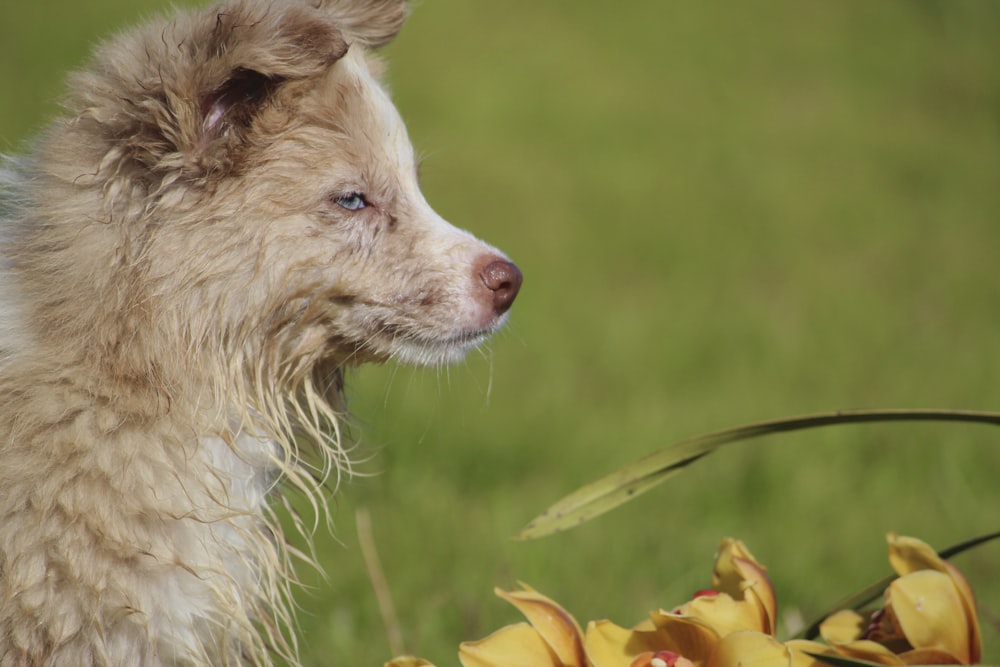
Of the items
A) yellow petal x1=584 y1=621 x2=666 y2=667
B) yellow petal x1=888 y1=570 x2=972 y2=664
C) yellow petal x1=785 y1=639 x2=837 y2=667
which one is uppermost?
yellow petal x1=888 y1=570 x2=972 y2=664

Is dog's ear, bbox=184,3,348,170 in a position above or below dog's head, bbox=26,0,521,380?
above

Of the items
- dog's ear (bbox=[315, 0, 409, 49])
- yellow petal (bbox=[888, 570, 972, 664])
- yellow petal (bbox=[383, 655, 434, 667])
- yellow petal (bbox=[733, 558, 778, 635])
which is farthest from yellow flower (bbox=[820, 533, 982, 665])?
dog's ear (bbox=[315, 0, 409, 49])

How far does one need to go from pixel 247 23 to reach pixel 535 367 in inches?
128

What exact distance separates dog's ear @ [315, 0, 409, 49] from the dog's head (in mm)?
235

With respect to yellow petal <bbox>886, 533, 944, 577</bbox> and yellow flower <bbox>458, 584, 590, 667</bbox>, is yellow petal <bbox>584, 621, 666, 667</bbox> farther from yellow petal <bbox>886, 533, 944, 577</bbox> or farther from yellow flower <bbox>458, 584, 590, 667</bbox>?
yellow petal <bbox>886, 533, 944, 577</bbox>

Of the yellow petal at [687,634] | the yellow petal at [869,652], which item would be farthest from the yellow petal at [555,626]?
the yellow petal at [869,652]

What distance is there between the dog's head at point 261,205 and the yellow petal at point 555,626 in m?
0.66

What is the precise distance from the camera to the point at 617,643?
1.57m

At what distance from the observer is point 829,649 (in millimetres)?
1585

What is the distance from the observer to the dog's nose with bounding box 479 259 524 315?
83.0 inches

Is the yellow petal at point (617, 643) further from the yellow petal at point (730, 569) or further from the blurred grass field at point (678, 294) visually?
the blurred grass field at point (678, 294)

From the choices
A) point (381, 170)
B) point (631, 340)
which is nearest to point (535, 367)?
point (631, 340)

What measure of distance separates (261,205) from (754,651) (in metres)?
1.14

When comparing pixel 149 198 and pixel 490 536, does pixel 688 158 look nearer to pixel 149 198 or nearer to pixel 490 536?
pixel 490 536
